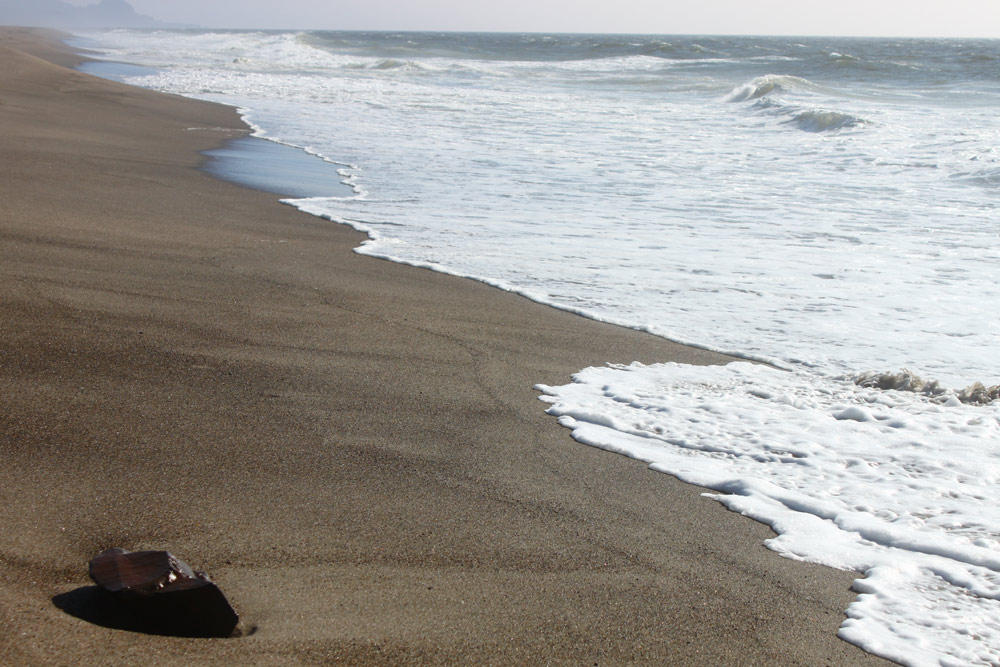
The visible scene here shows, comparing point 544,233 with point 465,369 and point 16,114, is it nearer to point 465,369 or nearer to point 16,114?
point 465,369

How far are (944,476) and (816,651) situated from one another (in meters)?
1.39

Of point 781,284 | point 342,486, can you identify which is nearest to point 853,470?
point 342,486

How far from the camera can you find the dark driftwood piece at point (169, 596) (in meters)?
1.73

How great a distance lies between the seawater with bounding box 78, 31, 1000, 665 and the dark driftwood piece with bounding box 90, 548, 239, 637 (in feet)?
5.04

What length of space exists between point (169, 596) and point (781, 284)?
4.78 m

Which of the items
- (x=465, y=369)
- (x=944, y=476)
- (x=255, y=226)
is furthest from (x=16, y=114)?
(x=944, y=476)

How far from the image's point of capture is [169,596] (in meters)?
1.73

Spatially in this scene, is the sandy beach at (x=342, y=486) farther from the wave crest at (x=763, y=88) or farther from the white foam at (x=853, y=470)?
the wave crest at (x=763, y=88)

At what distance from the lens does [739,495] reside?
2867 mm

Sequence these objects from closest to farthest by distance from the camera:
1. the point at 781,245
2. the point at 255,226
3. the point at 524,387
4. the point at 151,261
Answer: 1. the point at 524,387
2. the point at 151,261
3. the point at 255,226
4. the point at 781,245

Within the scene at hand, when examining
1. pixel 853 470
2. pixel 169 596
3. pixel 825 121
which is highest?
pixel 825 121

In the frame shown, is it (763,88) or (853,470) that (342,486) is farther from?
(763,88)

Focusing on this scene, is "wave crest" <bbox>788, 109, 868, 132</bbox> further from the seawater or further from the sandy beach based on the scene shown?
the sandy beach

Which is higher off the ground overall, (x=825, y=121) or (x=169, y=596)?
(x=825, y=121)
